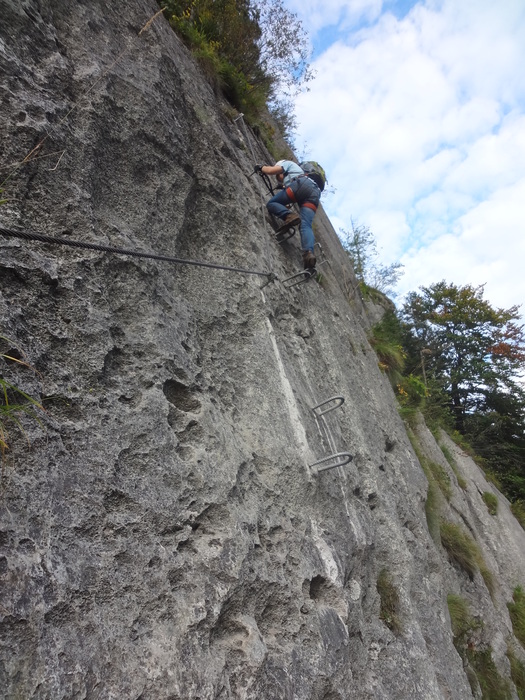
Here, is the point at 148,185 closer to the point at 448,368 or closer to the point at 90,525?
the point at 90,525

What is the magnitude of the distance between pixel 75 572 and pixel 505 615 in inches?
320

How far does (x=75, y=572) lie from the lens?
80.8 inches

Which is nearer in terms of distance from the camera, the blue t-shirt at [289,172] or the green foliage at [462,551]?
the blue t-shirt at [289,172]

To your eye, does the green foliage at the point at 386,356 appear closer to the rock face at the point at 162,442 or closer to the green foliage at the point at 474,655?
the green foliage at the point at 474,655

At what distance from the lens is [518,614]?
26.7 feet

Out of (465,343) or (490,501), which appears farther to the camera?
(465,343)

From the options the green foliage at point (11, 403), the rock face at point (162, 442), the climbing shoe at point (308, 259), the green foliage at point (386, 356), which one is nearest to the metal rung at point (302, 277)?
the climbing shoe at point (308, 259)

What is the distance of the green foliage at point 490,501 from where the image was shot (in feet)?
36.2

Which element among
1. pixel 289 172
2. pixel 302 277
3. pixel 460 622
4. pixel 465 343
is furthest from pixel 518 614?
pixel 465 343

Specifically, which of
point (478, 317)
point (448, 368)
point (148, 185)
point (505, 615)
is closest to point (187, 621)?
point (148, 185)

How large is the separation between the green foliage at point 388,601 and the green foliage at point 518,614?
5.09 meters

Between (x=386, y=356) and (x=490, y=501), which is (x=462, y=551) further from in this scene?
(x=490, y=501)

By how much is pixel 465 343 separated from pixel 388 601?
1870cm

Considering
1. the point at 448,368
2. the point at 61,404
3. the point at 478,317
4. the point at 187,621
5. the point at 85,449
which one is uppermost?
the point at 478,317
